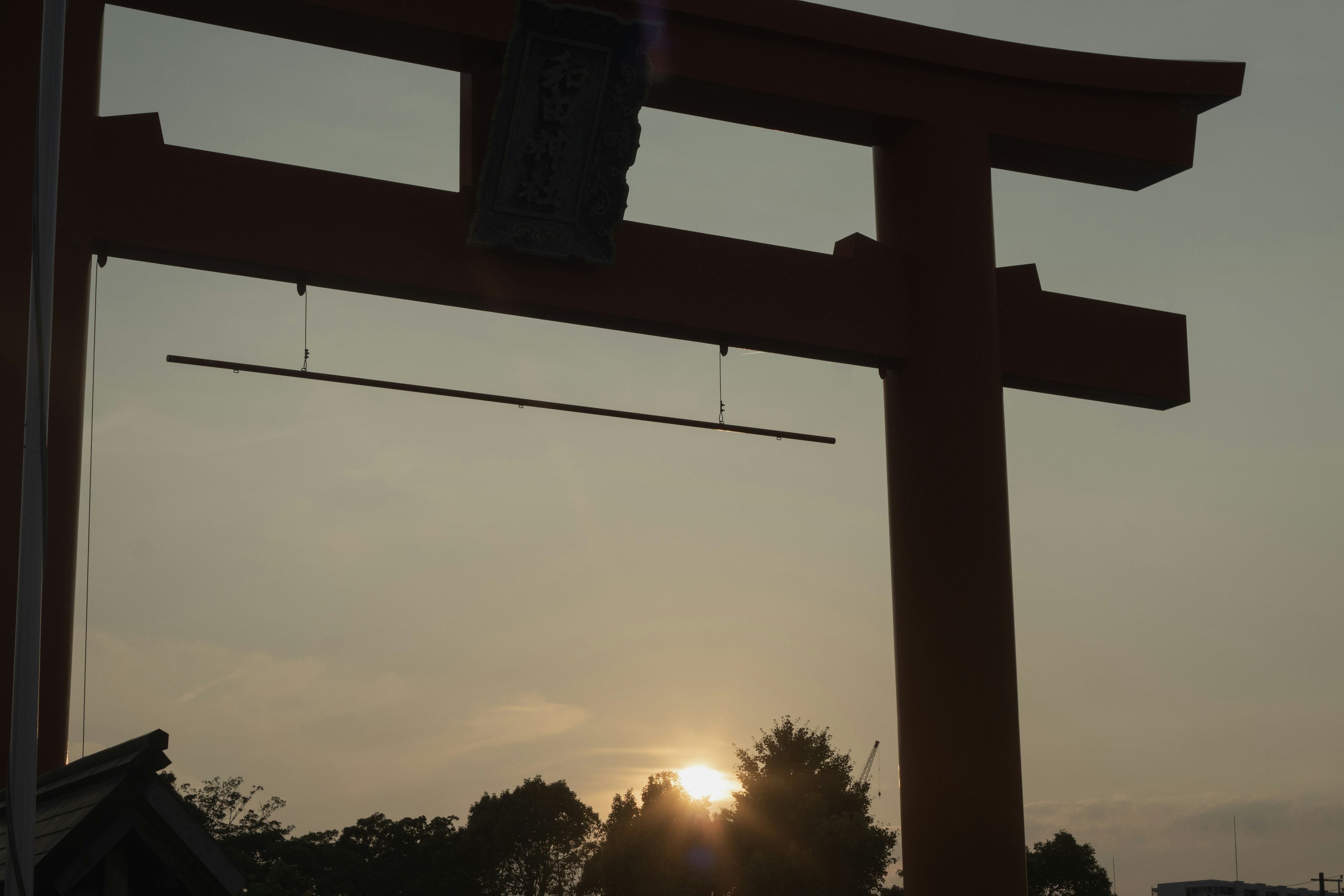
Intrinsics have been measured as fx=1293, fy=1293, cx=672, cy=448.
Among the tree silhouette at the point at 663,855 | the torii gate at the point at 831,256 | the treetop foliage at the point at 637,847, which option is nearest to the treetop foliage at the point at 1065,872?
the treetop foliage at the point at 637,847

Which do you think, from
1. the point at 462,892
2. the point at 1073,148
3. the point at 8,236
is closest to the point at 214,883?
the point at 8,236

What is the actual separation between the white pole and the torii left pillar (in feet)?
6.27

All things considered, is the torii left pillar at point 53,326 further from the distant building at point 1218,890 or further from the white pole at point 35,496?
the distant building at point 1218,890

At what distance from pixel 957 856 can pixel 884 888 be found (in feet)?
80.2

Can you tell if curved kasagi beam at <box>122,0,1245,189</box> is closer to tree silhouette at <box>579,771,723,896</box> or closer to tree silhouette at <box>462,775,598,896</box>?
tree silhouette at <box>579,771,723,896</box>

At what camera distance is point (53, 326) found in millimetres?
6789

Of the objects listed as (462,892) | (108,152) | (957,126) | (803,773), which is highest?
(957,126)

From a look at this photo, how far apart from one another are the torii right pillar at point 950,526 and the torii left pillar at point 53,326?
480cm

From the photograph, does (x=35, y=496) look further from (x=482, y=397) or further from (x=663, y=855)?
(x=663, y=855)

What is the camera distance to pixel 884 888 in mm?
30375

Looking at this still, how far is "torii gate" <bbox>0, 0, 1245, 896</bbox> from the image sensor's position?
23.0 feet

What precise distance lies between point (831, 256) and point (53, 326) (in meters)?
4.68

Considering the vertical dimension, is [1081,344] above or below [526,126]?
below

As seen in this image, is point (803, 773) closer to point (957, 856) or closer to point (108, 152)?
point (957, 856)
